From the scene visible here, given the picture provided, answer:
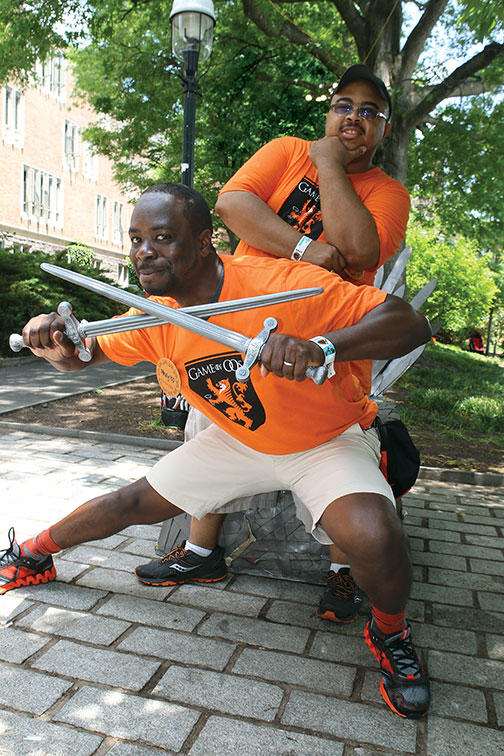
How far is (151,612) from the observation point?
2945mm

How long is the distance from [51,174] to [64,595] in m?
28.7

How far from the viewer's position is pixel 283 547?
131 inches

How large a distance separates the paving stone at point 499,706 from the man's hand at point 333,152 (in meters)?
2.09

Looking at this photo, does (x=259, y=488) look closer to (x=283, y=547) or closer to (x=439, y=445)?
(x=283, y=547)

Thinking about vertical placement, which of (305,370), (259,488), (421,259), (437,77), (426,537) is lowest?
(426,537)

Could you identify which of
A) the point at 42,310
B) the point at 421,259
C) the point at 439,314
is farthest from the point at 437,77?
the point at 421,259

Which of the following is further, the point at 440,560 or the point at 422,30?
the point at 422,30

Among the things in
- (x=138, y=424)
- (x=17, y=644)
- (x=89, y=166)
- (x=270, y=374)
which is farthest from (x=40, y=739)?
(x=89, y=166)

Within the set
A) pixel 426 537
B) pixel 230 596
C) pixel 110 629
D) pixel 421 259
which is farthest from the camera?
pixel 421 259

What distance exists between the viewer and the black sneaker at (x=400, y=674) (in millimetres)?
2261

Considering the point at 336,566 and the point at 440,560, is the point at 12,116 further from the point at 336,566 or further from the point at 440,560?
the point at 336,566

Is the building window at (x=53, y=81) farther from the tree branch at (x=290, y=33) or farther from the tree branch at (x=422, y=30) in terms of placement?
the tree branch at (x=422, y=30)

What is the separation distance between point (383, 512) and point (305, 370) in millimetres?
716

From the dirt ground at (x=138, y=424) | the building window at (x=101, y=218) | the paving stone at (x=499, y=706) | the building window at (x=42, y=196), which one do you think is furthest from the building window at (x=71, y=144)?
the paving stone at (x=499, y=706)
